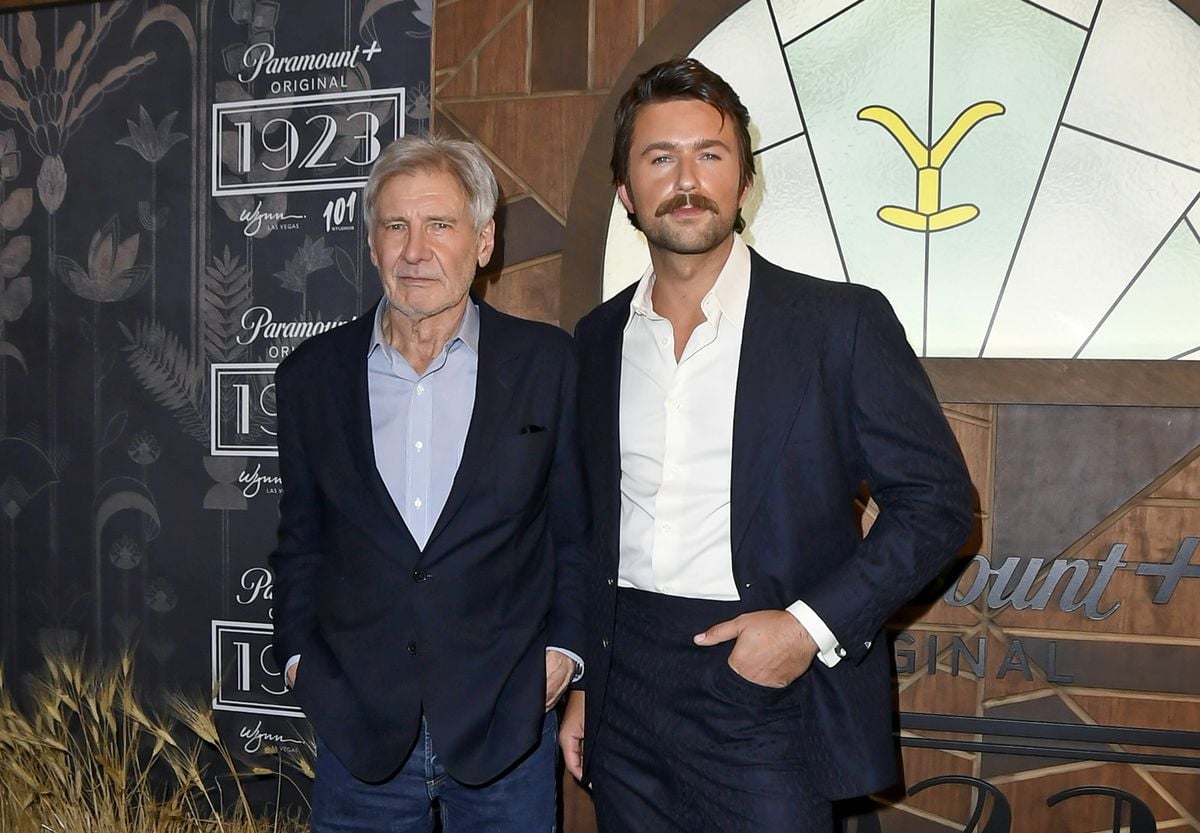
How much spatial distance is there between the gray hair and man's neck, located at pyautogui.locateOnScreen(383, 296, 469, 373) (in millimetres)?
184

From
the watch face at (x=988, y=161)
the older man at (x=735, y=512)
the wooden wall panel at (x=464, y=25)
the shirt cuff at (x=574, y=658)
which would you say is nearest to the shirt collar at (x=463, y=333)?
the older man at (x=735, y=512)

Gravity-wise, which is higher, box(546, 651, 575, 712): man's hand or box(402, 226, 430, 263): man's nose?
box(402, 226, 430, 263): man's nose

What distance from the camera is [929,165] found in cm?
263

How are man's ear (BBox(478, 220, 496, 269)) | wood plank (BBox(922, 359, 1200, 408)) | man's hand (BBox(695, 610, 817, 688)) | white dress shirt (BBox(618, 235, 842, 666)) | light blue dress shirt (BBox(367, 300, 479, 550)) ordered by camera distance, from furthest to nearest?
wood plank (BBox(922, 359, 1200, 408)), man's ear (BBox(478, 220, 496, 269)), light blue dress shirt (BBox(367, 300, 479, 550)), white dress shirt (BBox(618, 235, 842, 666)), man's hand (BBox(695, 610, 817, 688))

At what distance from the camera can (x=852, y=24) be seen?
105 inches

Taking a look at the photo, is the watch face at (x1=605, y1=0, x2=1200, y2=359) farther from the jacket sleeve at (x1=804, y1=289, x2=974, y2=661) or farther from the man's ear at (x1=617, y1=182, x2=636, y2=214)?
the jacket sleeve at (x1=804, y1=289, x2=974, y2=661)

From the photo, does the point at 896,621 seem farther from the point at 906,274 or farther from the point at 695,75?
the point at 695,75

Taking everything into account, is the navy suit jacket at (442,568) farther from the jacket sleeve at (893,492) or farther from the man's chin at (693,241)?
the jacket sleeve at (893,492)

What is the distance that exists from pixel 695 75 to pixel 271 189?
1.63 metres

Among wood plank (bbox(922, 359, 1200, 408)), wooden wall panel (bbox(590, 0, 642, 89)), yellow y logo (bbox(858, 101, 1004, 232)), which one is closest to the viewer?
wood plank (bbox(922, 359, 1200, 408))

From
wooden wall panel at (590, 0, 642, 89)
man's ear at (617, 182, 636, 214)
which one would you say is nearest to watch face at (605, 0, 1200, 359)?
wooden wall panel at (590, 0, 642, 89)

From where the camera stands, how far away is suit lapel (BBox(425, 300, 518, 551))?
6.21 ft

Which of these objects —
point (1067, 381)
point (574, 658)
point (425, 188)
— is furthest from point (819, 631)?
point (1067, 381)

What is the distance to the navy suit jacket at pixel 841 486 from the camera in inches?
66.9
